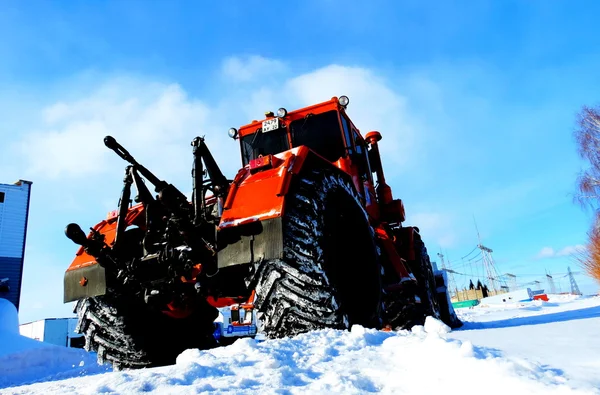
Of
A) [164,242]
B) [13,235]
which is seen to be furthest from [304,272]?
[13,235]

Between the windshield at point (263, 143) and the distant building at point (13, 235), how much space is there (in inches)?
778

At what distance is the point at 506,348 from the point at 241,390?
1571mm

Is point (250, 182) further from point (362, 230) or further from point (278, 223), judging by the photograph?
point (362, 230)

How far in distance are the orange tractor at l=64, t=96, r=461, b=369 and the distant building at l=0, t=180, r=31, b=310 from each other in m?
20.1

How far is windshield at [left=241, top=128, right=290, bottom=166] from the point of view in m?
6.51

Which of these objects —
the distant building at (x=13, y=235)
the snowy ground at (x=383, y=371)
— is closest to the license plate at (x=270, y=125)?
the snowy ground at (x=383, y=371)

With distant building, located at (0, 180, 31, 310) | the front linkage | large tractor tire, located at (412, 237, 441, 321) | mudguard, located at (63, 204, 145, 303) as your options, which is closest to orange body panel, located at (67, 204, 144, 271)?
mudguard, located at (63, 204, 145, 303)

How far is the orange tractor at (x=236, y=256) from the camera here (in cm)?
333

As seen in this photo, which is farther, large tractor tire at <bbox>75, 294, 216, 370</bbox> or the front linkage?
large tractor tire at <bbox>75, 294, 216, 370</bbox>

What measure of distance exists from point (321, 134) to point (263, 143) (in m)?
1.01

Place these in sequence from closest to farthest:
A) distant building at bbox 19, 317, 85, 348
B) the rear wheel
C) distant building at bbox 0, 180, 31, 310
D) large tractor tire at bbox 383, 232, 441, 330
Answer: the rear wheel, large tractor tire at bbox 383, 232, 441, 330, distant building at bbox 0, 180, 31, 310, distant building at bbox 19, 317, 85, 348

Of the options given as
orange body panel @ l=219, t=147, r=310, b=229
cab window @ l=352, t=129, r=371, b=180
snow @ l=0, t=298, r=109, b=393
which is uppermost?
cab window @ l=352, t=129, r=371, b=180

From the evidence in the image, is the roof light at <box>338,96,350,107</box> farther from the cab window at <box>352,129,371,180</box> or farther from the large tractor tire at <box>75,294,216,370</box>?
the large tractor tire at <box>75,294,216,370</box>

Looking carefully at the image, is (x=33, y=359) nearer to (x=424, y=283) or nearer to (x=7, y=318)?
(x=7, y=318)
